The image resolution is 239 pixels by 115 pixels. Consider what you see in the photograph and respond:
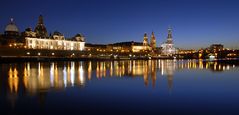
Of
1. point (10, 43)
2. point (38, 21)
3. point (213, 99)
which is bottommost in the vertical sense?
point (213, 99)

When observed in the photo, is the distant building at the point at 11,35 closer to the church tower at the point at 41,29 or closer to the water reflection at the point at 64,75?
the church tower at the point at 41,29

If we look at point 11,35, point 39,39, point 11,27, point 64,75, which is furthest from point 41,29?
point 64,75

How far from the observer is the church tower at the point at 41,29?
129775 mm

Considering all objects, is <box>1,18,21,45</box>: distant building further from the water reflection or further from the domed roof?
the water reflection

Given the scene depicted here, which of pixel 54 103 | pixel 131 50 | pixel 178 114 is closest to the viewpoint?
pixel 178 114

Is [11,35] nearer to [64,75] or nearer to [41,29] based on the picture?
[41,29]

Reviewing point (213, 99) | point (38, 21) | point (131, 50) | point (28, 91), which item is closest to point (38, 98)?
point (28, 91)

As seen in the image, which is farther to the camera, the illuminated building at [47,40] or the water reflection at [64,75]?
the illuminated building at [47,40]

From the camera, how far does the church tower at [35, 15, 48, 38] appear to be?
129775 mm

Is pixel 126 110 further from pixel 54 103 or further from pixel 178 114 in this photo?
pixel 54 103

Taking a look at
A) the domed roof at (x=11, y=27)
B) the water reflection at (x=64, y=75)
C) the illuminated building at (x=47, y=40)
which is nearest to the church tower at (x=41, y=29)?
the illuminated building at (x=47, y=40)

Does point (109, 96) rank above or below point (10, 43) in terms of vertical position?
below

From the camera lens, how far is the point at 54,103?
13.0 m

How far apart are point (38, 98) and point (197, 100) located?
8315mm
